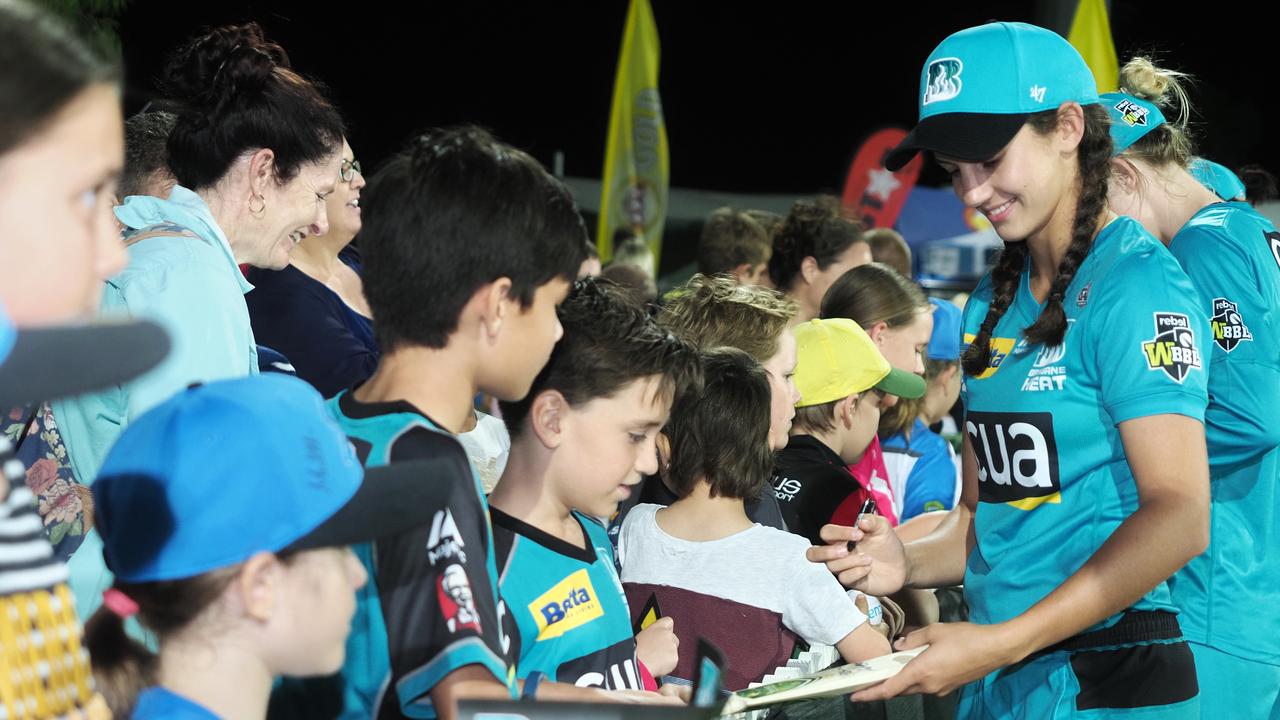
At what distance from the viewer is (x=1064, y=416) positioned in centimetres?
242

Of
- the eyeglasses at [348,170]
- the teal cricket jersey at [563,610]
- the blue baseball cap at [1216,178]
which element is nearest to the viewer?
the teal cricket jersey at [563,610]

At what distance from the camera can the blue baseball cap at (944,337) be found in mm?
6025

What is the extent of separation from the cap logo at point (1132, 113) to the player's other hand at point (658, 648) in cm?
167

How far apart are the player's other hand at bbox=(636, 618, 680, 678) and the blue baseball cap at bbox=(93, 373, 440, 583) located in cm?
118

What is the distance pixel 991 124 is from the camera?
8.18ft

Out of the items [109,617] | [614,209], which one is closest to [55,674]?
[109,617]

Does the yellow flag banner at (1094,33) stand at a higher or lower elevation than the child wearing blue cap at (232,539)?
lower

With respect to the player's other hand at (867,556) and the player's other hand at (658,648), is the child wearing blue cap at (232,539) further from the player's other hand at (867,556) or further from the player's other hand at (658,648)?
the player's other hand at (867,556)

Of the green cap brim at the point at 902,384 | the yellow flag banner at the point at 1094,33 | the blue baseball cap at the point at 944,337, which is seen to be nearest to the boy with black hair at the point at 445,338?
the green cap brim at the point at 902,384

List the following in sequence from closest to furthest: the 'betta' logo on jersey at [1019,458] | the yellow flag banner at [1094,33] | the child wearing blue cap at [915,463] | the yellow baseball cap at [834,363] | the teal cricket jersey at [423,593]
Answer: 1. the teal cricket jersey at [423,593]
2. the 'betta' logo on jersey at [1019,458]
3. the yellow baseball cap at [834,363]
4. the child wearing blue cap at [915,463]
5. the yellow flag banner at [1094,33]

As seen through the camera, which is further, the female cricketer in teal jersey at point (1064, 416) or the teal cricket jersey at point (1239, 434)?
the teal cricket jersey at point (1239, 434)

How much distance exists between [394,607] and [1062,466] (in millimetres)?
1397

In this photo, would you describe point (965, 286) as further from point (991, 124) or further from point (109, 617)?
point (109, 617)

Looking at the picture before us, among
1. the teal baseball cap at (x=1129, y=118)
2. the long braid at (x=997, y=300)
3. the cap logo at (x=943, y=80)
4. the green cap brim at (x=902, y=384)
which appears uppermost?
the cap logo at (x=943, y=80)
